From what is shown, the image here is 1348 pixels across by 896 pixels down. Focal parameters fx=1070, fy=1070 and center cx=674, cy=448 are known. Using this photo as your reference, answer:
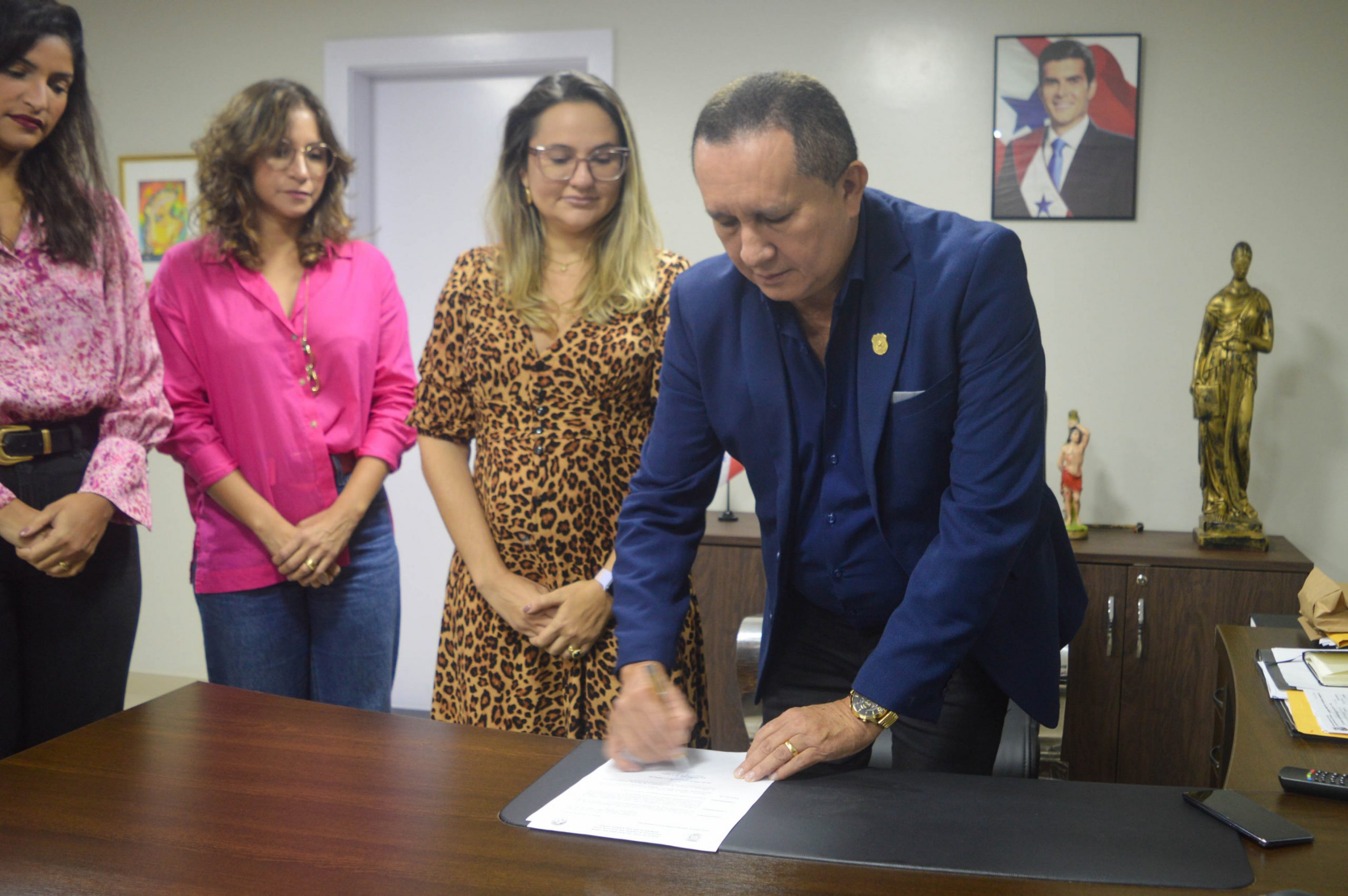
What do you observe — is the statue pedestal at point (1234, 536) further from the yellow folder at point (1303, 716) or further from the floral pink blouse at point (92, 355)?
the floral pink blouse at point (92, 355)

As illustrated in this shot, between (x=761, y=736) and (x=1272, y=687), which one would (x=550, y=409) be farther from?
(x=1272, y=687)

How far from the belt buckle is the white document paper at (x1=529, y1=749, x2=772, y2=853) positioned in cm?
119

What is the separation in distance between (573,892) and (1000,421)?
0.73 metres

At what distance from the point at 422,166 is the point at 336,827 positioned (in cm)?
306

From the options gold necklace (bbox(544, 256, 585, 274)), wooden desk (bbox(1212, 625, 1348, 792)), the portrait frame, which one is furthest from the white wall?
gold necklace (bbox(544, 256, 585, 274))

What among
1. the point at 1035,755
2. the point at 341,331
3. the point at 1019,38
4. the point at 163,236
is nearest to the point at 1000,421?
the point at 1035,755

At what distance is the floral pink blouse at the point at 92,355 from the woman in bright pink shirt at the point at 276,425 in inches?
5.7

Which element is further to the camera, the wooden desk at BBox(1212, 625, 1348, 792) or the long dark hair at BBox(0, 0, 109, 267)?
the long dark hair at BBox(0, 0, 109, 267)

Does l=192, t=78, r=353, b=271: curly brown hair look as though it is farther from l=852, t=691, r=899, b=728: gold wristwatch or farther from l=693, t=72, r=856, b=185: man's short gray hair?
l=852, t=691, r=899, b=728: gold wristwatch

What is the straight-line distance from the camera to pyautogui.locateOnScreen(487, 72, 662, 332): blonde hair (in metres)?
1.85

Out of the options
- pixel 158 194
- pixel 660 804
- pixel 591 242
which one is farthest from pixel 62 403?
pixel 158 194

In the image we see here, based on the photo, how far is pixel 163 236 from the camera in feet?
12.8

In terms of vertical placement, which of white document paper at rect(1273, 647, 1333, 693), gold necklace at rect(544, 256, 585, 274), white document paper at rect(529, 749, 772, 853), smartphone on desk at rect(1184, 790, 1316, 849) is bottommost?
white document paper at rect(529, 749, 772, 853)

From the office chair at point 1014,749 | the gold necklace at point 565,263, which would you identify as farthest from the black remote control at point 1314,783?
the gold necklace at point 565,263
